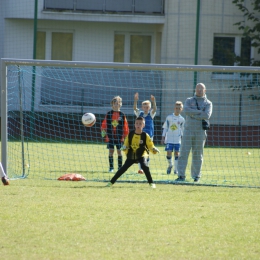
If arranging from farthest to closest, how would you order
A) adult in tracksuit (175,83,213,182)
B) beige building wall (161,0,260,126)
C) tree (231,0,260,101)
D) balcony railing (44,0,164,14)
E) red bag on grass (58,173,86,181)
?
balcony railing (44,0,164,14), tree (231,0,260,101), beige building wall (161,0,260,126), adult in tracksuit (175,83,213,182), red bag on grass (58,173,86,181)

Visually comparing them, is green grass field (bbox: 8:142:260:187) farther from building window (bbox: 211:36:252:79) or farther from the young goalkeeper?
building window (bbox: 211:36:252:79)

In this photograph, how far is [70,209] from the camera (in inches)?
326

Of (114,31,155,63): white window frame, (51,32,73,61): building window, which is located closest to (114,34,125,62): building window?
(114,31,155,63): white window frame

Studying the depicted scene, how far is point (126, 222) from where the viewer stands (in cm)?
752

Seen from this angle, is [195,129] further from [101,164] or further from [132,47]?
[132,47]

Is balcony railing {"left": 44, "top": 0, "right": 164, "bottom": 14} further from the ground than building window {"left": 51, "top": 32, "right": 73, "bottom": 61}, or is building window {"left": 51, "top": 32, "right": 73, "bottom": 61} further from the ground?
balcony railing {"left": 44, "top": 0, "right": 164, "bottom": 14}

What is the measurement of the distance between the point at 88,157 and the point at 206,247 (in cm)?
902

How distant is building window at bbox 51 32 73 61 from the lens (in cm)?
2480

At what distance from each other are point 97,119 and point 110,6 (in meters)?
5.08

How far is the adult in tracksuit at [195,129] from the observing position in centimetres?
1142

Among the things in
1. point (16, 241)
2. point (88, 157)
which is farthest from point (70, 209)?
point (88, 157)

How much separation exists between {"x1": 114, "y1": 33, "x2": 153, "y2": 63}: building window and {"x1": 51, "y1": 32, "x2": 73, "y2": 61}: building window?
1813mm

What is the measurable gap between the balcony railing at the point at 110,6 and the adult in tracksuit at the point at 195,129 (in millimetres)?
12446

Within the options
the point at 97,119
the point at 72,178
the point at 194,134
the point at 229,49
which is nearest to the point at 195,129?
the point at 194,134
